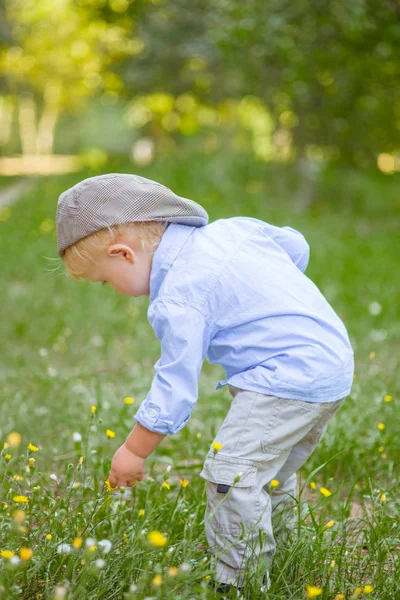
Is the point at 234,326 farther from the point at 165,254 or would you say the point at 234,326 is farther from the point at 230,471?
the point at 230,471

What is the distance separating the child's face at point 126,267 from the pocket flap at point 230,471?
0.57 meters

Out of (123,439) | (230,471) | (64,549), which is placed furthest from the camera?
(123,439)

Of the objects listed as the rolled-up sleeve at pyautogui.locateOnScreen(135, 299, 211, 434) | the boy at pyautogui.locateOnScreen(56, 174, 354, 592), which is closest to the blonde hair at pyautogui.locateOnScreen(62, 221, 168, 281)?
the boy at pyautogui.locateOnScreen(56, 174, 354, 592)

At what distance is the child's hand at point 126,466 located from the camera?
2107mm

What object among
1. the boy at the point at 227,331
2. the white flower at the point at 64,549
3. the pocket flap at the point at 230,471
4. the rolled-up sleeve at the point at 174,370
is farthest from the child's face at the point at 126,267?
the white flower at the point at 64,549

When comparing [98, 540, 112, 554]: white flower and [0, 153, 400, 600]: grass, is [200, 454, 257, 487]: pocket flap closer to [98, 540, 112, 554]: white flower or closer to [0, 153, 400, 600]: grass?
[0, 153, 400, 600]: grass

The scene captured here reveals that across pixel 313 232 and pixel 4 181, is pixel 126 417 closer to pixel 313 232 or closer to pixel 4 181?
pixel 313 232

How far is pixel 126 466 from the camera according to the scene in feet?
6.91

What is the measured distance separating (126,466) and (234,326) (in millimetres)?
508

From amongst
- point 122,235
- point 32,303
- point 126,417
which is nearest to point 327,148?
point 32,303

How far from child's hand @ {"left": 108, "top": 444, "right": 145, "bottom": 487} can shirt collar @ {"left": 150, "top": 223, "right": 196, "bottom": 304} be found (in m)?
0.45

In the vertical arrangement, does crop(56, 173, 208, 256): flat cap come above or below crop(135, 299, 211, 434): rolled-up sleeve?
above

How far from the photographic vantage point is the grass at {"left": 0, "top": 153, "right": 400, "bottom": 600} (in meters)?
2.10

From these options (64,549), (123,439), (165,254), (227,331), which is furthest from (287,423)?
(123,439)
